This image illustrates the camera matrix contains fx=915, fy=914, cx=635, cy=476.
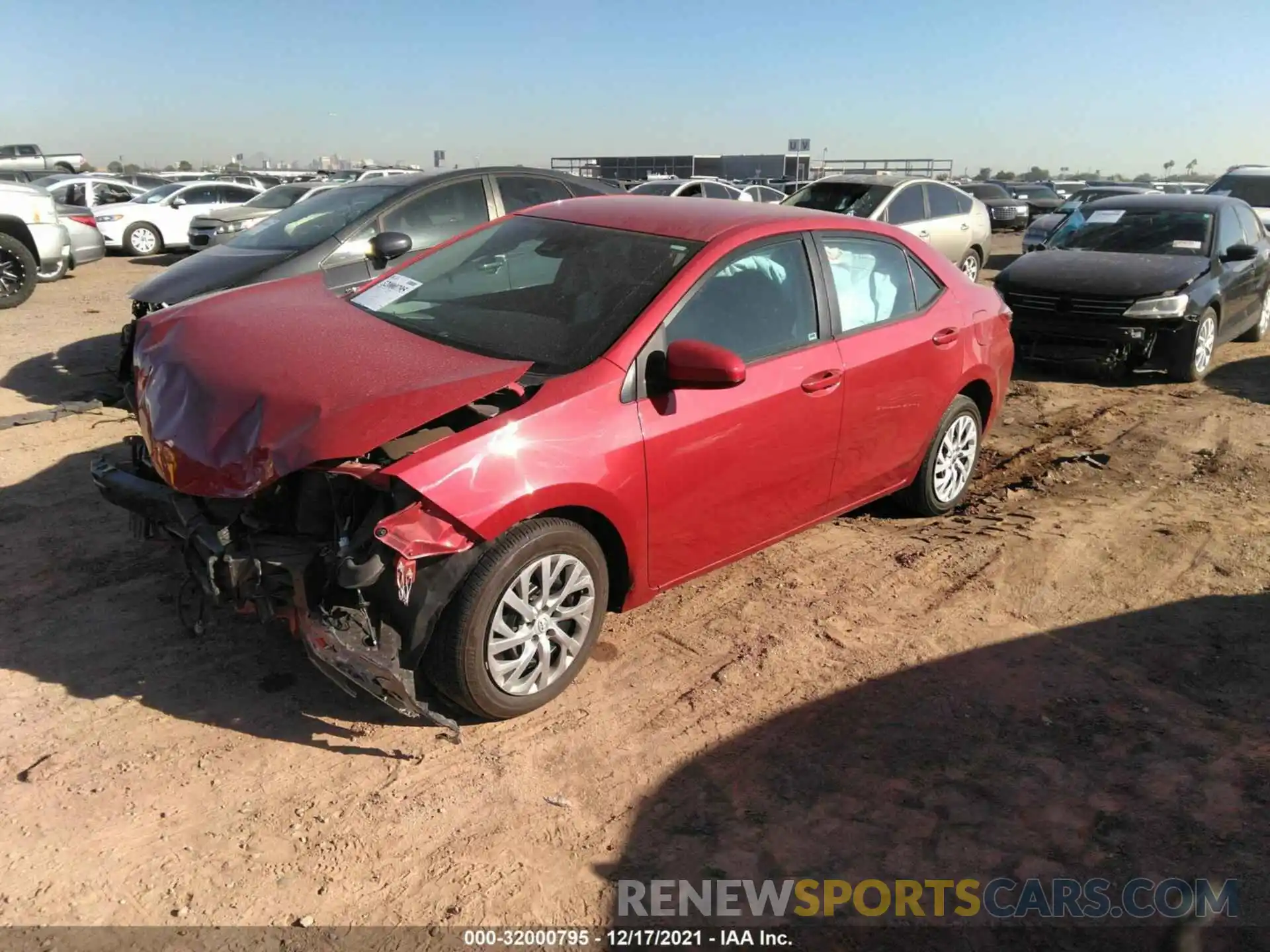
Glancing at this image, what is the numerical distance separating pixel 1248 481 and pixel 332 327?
→ 5861 mm

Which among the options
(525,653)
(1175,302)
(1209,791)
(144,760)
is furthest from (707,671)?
(1175,302)

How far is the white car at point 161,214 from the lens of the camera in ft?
56.0

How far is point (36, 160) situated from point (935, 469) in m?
35.1

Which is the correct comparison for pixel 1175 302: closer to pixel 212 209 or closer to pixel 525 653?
pixel 525 653

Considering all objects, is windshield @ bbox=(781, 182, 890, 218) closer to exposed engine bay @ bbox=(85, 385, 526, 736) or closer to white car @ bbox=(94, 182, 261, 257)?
exposed engine bay @ bbox=(85, 385, 526, 736)

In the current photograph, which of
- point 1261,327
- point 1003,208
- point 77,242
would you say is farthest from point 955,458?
point 1003,208

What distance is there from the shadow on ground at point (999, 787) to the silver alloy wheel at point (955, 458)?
1488 mm

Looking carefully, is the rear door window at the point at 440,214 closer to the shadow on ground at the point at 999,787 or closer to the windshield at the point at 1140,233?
the shadow on ground at the point at 999,787

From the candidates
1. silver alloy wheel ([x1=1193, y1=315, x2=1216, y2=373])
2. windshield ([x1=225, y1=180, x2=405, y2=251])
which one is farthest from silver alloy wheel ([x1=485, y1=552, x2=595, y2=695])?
silver alloy wheel ([x1=1193, y1=315, x2=1216, y2=373])

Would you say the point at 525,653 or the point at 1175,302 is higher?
the point at 1175,302

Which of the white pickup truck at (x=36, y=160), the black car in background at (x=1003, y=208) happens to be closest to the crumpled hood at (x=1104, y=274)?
the black car in background at (x=1003, y=208)

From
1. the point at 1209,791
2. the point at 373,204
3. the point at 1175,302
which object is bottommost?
the point at 1209,791

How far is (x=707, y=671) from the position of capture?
3.81 metres

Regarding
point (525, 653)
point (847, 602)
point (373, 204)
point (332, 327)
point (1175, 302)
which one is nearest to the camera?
point (525, 653)
